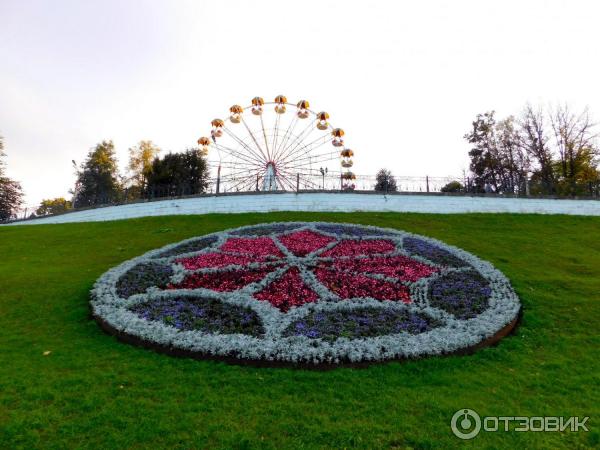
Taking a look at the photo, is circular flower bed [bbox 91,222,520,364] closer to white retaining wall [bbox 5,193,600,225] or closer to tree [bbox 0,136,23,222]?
white retaining wall [bbox 5,193,600,225]

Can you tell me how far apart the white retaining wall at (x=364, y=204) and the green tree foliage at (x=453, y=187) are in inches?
63.5

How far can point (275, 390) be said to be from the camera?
546 cm

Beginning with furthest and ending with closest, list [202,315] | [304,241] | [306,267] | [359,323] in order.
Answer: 1. [304,241]
2. [306,267]
3. [202,315]
4. [359,323]

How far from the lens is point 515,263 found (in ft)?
39.3

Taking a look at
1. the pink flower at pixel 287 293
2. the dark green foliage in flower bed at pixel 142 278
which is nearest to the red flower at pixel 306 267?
the pink flower at pixel 287 293

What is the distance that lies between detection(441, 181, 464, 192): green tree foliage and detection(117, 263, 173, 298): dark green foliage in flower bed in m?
15.2

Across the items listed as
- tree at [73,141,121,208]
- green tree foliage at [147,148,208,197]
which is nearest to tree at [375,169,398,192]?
green tree foliage at [147,148,208,197]

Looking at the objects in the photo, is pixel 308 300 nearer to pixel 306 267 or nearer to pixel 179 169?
pixel 306 267

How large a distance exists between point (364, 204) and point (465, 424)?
1577cm

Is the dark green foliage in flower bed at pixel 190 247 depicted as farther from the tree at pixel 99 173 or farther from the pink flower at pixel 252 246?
the tree at pixel 99 173

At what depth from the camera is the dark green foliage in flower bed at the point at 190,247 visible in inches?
509

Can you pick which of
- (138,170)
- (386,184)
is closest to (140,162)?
(138,170)

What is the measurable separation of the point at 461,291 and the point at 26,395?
806 centimetres

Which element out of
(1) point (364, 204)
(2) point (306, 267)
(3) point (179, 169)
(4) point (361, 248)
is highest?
(3) point (179, 169)
